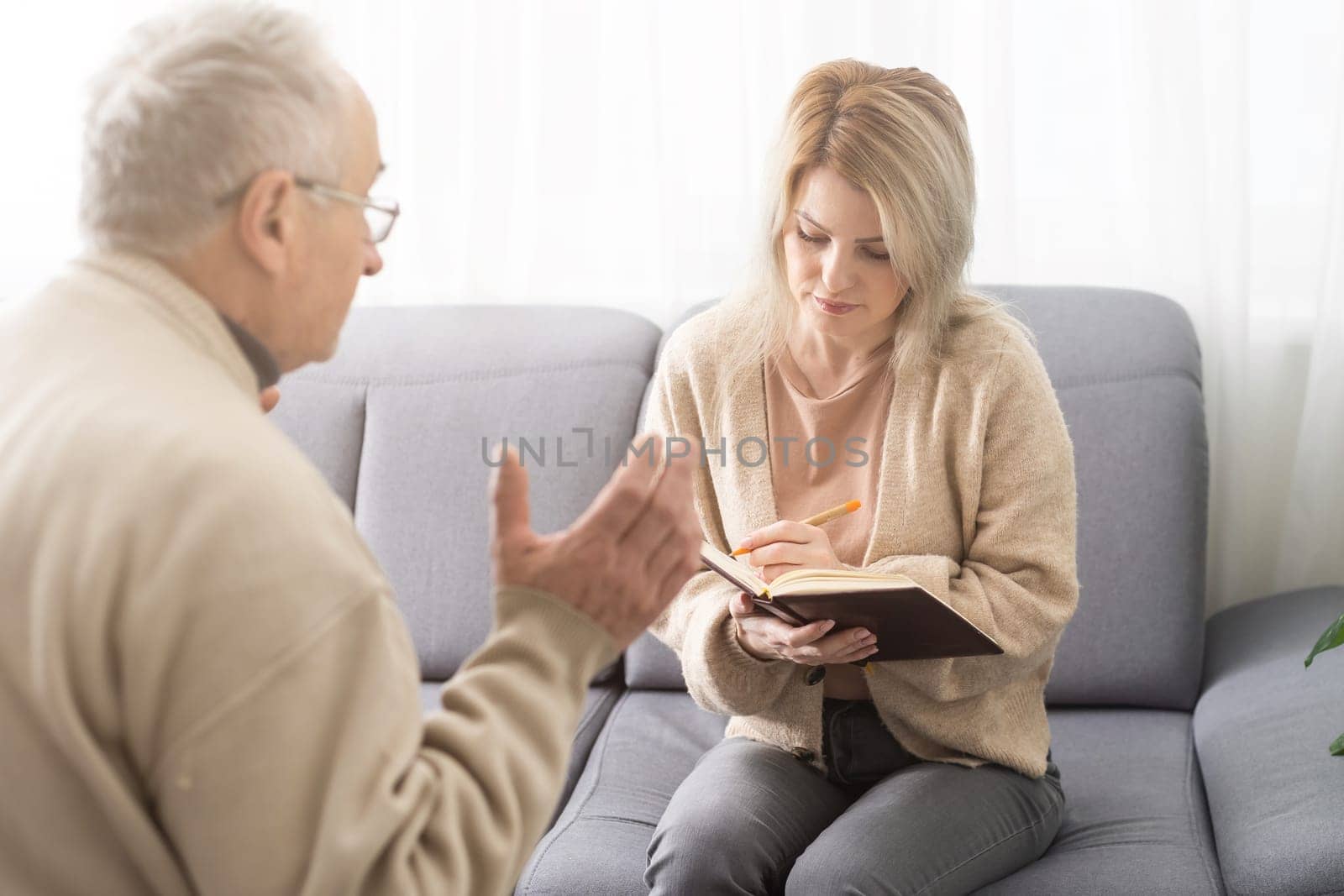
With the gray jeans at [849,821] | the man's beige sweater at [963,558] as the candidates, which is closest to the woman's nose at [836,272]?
the man's beige sweater at [963,558]

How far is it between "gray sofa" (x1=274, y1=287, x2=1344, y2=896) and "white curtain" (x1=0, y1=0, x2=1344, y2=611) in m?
0.16

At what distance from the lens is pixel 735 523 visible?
184cm

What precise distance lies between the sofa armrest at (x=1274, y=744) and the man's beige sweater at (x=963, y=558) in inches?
10.2

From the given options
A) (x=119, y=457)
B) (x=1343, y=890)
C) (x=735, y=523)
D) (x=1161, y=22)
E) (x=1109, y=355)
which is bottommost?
(x=1343, y=890)

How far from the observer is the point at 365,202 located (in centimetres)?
109

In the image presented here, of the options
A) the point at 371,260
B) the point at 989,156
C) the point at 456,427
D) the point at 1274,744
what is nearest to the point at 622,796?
the point at 456,427

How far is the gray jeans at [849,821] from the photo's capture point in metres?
1.55

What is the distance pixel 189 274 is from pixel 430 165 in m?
1.70

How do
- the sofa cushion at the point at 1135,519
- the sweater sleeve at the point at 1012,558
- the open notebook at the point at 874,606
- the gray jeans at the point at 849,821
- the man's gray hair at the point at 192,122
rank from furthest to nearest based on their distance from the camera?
the sofa cushion at the point at 1135,519 → the sweater sleeve at the point at 1012,558 → the gray jeans at the point at 849,821 → the open notebook at the point at 874,606 → the man's gray hair at the point at 192,122

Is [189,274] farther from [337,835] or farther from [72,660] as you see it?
[337,835]

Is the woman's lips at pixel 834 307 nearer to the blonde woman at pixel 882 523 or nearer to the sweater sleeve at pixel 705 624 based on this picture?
the blonde woman at pixel 882 523

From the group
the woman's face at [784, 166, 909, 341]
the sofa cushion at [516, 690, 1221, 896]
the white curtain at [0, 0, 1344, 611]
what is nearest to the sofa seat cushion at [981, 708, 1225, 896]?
the sofa cushion at [516, 690, 1221, 896]

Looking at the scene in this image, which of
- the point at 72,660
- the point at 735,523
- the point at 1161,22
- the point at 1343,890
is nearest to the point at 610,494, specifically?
the point at 72,660

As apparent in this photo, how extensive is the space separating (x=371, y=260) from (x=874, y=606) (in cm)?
65
